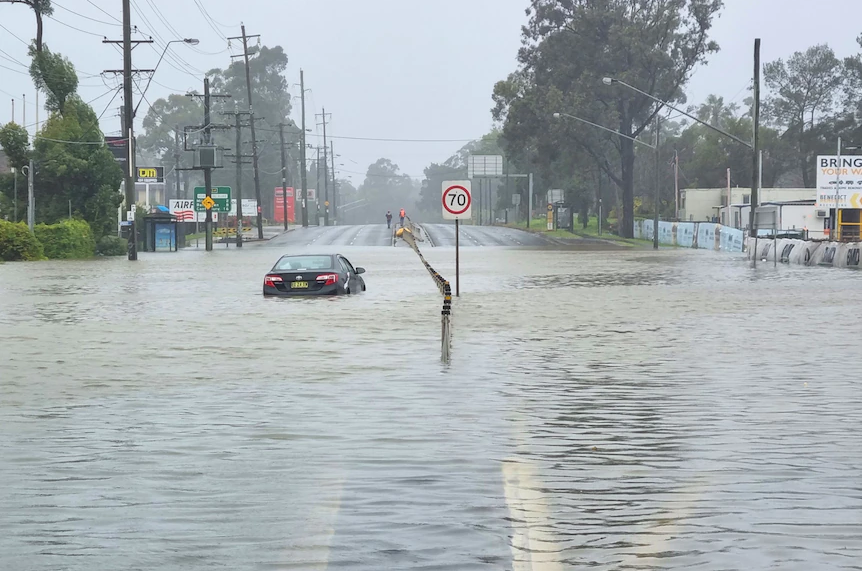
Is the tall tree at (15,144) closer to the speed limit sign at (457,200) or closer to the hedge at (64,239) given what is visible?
the hedge at (64,239)

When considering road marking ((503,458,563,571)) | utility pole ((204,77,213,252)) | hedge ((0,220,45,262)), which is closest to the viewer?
road marking ((503,458,563,571))

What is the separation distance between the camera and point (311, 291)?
31312mm

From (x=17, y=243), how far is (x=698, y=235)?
39.1 m

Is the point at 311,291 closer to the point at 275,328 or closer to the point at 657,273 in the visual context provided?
the point at 275,328

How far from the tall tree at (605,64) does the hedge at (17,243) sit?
41.3 m

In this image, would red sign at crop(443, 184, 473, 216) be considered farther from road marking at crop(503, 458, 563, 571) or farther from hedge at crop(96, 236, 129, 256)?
hedge at crop(96, 236, 129, 256)

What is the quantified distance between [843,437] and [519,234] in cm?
9304

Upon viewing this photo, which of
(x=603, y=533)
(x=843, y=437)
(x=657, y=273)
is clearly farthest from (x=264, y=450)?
(x=657, y=273)

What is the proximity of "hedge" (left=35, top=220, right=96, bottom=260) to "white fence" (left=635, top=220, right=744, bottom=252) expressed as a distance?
3262 centimetres

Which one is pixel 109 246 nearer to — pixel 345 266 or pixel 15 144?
pixel 15 144

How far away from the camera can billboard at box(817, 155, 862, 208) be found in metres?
60.6

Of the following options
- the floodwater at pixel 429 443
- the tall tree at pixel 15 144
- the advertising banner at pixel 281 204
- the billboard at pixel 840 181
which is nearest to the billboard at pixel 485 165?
the advertising banner at pixel 281 204

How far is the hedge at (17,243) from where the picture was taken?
198ft

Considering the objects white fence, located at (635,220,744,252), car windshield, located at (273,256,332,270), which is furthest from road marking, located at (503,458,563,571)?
white fence, located at (635,220,744,252)
